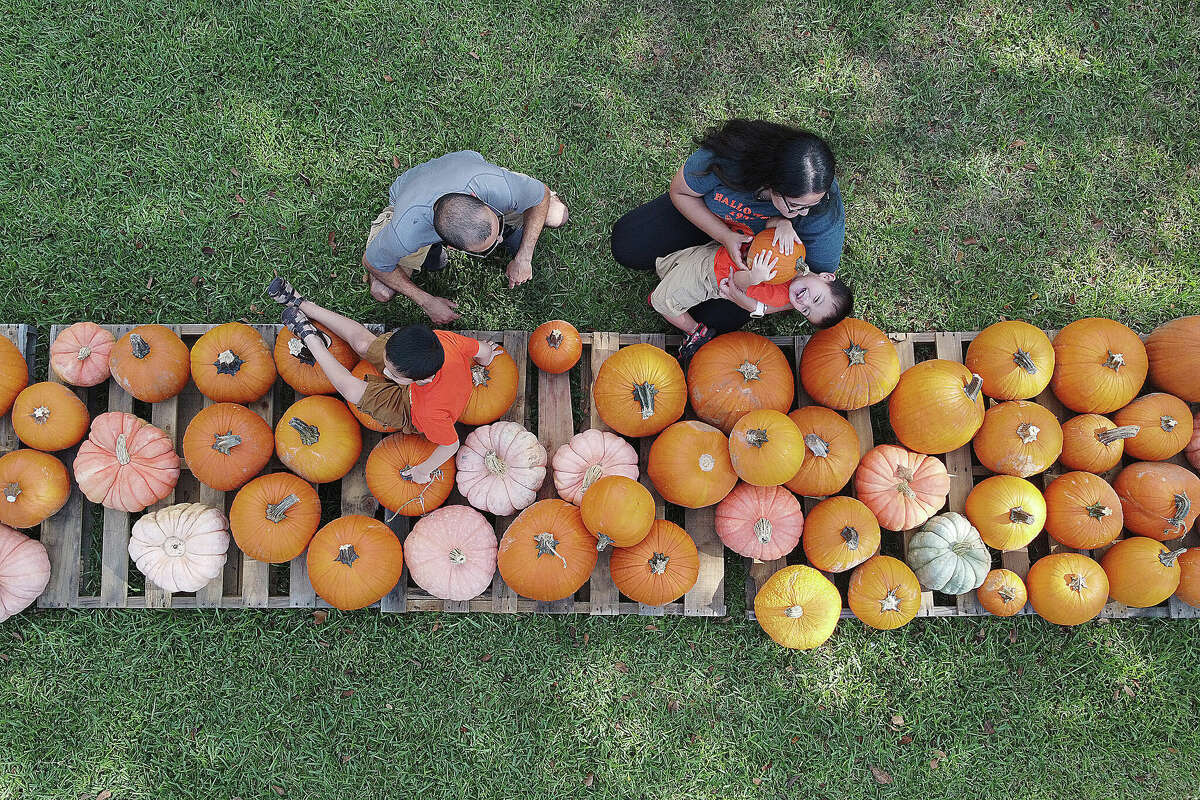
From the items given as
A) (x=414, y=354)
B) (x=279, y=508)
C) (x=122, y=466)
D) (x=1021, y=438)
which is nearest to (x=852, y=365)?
(x=1021, y=438)

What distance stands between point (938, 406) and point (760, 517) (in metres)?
1.24

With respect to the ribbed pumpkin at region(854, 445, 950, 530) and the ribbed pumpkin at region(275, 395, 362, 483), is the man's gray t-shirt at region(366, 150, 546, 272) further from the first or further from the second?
the ribbed pumpkin at region(854, 445, 950, 530)

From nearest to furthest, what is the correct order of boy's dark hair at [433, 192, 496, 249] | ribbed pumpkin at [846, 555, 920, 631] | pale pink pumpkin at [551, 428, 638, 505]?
boy's dark hair at [433, 192, 496, 249] < ribbed pumpkin at [846, 555, 920, 631] < pale pink pumpkin at [551, 428, 638, 505]

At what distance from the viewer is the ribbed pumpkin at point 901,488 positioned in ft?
14.2

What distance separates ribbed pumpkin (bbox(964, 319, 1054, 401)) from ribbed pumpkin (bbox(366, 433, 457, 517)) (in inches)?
135

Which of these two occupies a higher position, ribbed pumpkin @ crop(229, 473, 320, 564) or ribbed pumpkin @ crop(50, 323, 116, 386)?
ribbed pumpkin @ crop(50, 323, 116, 386)

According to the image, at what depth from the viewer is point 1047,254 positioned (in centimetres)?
529

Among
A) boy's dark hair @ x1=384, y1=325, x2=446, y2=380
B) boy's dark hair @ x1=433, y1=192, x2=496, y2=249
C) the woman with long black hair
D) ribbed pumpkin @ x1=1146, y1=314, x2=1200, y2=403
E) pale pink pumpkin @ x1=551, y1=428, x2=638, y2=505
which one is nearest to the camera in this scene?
the woman with long black hair

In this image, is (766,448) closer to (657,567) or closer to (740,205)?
(657,567)

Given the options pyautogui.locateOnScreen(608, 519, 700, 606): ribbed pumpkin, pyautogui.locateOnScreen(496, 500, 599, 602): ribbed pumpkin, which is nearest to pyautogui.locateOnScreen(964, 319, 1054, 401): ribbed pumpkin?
pyautogui.locateOnScreen(608, 519, 700, 606): ribbed pumpkin

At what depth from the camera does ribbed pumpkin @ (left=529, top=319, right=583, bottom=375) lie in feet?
14.2

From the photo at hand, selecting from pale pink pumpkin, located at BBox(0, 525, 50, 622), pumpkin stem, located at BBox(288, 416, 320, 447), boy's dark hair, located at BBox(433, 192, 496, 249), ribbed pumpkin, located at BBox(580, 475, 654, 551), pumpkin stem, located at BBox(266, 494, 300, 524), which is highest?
boy's dark hair, located at BBox(433, 192, 496, 249)

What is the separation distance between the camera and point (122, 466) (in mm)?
4176

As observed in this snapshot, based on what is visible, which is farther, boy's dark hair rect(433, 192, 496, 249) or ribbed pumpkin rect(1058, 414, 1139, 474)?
ribbed pumpkin rect(1058, 414, 1139, 474)
